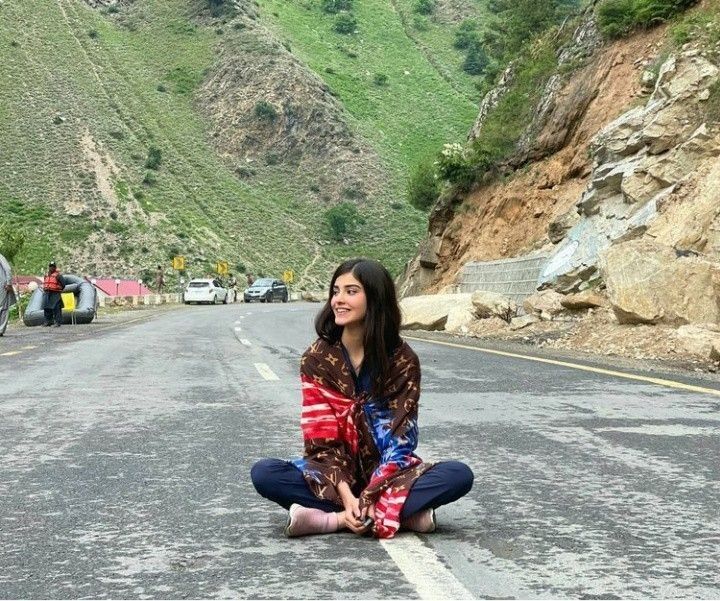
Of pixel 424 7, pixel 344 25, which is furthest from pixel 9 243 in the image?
pixel 424 7

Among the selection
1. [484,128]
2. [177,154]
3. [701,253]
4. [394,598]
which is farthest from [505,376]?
[177,154]

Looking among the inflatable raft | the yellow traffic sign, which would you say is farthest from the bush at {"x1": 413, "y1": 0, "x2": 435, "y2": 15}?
the yellow traffic sign

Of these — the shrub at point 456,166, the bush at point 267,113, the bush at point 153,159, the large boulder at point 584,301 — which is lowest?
the large boulder at point 584,301

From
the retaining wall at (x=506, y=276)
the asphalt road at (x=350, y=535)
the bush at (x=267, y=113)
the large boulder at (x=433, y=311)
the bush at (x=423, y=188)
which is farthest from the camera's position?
the bush at (x=267, y=113)

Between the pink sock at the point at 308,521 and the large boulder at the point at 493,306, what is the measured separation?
60.4 feet

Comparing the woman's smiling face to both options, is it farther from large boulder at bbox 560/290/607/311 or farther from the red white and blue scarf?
large boulder at bbox 560/290/607/311

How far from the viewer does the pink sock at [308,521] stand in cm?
478

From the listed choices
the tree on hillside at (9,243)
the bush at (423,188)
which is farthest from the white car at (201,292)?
the bush at (423,188)

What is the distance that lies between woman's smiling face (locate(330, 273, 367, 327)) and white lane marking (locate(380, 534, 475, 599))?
1.02 metres

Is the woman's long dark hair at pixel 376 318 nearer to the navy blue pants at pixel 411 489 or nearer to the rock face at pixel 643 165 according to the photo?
the navy blue pants at pixel 411 489

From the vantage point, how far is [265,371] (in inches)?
549

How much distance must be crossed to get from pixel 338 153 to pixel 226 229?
2125 cm

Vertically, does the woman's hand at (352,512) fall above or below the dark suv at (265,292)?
above

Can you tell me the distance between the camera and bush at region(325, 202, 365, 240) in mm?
92250
